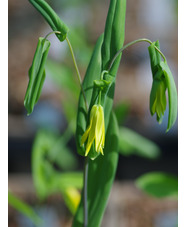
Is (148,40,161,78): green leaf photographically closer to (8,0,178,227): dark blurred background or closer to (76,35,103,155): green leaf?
(76,35,103,155): green leaf

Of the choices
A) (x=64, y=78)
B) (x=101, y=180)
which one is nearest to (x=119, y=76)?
(x=64, y=78)

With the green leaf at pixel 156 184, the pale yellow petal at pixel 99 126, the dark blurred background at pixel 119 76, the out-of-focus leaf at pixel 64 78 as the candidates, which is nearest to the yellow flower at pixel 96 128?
the pale yellow petal at pixel 99 126

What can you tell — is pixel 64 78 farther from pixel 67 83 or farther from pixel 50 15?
pixel 50 15

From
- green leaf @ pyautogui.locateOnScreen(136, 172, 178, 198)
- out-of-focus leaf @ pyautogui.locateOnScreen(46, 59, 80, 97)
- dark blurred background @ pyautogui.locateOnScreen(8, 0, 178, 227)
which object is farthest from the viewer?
dark blurred background @ pyautogui.locateOnScreen(8, 0, 178, 227)

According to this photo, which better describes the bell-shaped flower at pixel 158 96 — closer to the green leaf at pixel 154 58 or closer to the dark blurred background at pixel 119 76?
the green leaf at pixel 154 58

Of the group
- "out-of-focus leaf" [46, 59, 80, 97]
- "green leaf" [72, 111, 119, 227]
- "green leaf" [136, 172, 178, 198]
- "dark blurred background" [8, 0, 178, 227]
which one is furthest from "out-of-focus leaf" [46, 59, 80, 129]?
"dark blurred background" [8, 0, 178, 227]
